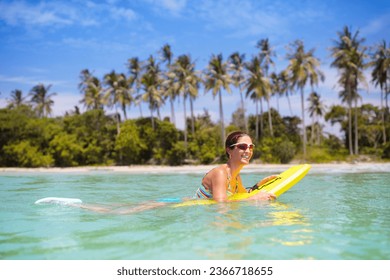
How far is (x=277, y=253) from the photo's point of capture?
3.29 m

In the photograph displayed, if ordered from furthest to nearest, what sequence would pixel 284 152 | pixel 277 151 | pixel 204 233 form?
pixel 277 151 → pixel 284 152 → pixel 204 233

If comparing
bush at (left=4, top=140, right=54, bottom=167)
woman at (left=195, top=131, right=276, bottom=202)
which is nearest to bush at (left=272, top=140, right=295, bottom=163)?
bush at (left=4, top=140, right=54, bottom=167)

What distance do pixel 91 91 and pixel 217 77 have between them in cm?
1994

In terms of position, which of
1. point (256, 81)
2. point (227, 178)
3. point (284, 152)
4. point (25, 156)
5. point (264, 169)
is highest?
point (256, 81)

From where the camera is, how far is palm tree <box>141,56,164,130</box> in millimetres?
41094

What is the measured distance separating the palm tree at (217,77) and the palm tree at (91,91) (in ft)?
49.7

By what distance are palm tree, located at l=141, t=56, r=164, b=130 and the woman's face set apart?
36.0 m

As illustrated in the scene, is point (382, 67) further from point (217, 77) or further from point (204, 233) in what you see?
point (204, 233)

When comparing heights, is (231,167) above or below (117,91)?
below

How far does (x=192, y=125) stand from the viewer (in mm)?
40344

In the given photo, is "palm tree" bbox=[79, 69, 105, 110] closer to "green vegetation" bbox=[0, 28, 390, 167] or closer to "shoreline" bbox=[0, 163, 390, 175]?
"green vegetation" bbox=[0, 28, 390, 167]

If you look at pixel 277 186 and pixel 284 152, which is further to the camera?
pixel 284 152

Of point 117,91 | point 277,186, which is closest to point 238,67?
point 117,91

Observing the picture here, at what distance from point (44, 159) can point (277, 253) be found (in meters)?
35.7
